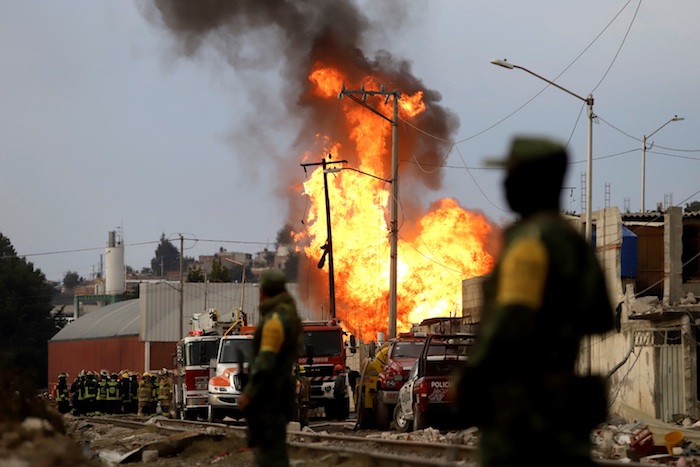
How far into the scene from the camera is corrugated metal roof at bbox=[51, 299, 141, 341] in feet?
266

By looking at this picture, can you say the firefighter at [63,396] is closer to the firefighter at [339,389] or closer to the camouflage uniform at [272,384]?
the firefighter at [339,389]

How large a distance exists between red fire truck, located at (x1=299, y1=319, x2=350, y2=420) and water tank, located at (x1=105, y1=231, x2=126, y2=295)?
9486 cm

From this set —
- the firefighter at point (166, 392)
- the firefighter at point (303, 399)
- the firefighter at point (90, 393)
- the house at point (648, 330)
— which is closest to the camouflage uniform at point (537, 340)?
the house at point (648, 330)

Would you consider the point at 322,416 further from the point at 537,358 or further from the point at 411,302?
the point at 537,358

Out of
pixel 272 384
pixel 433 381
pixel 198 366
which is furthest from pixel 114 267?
pixel 272 384

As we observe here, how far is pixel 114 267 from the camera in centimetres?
12625

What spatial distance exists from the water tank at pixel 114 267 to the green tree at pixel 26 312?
3129cm

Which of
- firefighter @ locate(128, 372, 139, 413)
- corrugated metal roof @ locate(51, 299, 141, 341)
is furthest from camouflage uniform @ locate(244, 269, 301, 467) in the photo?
corrugated metal roof @ locate(51, 299, 141, 341)

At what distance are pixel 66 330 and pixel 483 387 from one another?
→ 288ft

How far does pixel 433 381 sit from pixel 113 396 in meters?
20.5

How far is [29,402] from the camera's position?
657 inches

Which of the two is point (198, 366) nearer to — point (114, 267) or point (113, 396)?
point (113, 396)

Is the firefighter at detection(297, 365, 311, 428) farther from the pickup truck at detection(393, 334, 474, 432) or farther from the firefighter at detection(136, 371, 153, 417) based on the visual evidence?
the firefighter at detection(136, 371, 153, 417)

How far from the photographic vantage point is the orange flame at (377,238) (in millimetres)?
51750
